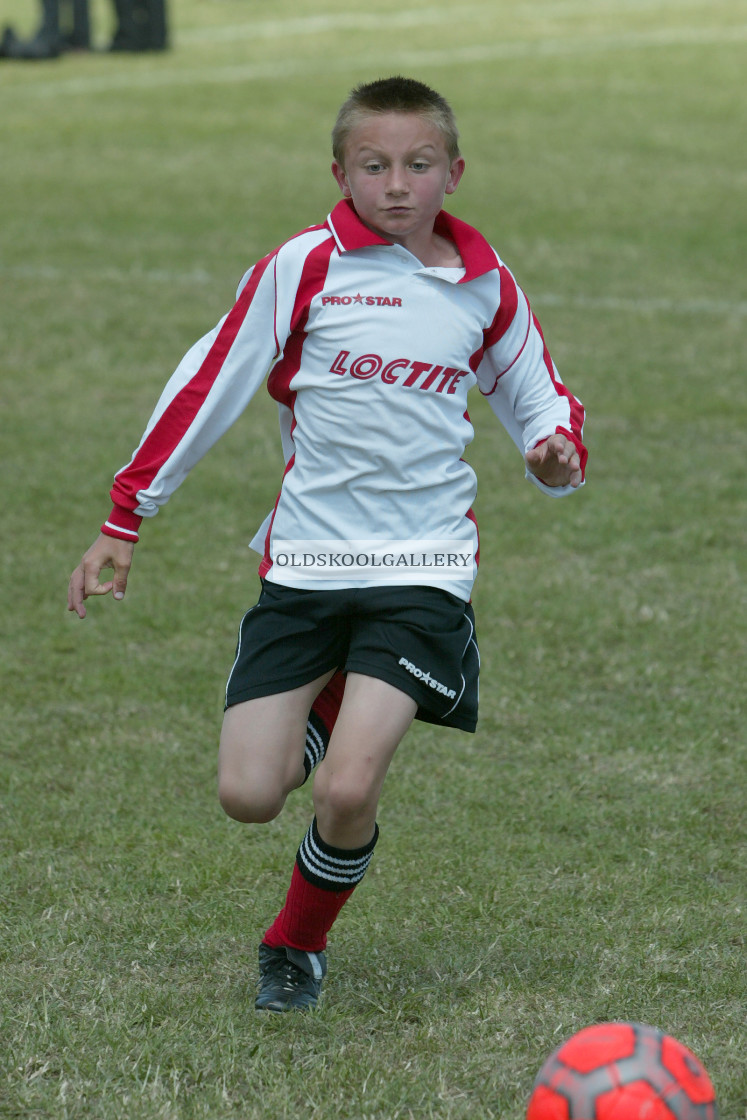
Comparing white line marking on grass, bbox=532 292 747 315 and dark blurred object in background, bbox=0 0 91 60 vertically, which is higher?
white line marking on grass, bbox=532 292 747 315

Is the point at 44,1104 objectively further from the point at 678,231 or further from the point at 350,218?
the point at 678,231

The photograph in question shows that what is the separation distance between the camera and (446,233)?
3.71 m

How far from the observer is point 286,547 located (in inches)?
140

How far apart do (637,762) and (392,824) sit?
34.1 inches

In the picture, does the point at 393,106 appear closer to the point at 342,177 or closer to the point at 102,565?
the point at 342,177

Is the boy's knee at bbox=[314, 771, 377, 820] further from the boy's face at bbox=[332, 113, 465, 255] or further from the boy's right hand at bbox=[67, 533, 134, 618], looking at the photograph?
the boy's face at bbox=[332, 113, 465, 255]

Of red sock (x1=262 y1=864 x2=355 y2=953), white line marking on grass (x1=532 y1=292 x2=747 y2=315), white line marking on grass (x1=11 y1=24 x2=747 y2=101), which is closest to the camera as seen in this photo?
red sock (x1=262 y1=864 x2=355 y2=953)

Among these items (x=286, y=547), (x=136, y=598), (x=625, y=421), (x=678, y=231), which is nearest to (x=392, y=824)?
(x=286, y=547)

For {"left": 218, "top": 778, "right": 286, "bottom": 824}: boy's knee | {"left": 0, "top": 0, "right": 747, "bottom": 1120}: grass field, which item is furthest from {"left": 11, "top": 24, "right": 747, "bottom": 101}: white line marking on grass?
{"left": 218, "top": 778, "right": 286, "bottom": 824}: boy's knee

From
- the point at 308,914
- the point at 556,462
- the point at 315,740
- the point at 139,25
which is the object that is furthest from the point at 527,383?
the point at 139,25

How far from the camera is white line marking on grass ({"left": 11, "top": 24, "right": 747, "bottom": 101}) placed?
75.2 ft

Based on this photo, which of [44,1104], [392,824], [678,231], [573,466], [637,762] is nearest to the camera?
[44,1104]

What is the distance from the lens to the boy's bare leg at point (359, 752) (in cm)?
337

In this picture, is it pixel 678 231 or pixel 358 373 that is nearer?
pixel 358 373
